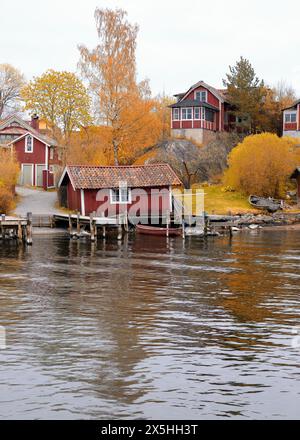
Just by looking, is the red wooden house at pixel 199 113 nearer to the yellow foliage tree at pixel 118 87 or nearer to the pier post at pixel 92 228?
the yellow foliage tree at pixel 118 87

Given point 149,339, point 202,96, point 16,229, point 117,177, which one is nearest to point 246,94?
point 202,96

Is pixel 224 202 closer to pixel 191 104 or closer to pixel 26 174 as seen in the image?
pixel 191 104

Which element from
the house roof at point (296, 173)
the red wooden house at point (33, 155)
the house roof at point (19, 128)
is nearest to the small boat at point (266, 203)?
the house roof at point (296, 173)

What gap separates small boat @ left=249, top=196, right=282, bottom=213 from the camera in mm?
62963

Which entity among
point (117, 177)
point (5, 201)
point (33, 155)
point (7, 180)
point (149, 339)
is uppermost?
point (33, 155)

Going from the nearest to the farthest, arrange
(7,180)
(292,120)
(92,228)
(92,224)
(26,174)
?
(92,228) → (92,224) → (7,180) → (26,174) → (292,120)

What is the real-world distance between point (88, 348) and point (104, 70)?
157 feet

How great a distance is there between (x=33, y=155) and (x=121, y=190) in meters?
21.2

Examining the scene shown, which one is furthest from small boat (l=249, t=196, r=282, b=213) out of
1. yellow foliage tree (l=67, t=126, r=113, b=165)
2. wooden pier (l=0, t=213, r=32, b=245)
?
wooden pier (l=0, t=213, r=32, b=245)

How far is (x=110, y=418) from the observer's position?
13.6 meters

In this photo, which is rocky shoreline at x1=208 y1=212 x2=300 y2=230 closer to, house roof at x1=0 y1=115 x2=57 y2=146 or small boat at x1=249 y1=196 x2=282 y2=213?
small boat at x1=249 y1=196 x2=282 y2=213

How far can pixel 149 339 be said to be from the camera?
1927 centimetres

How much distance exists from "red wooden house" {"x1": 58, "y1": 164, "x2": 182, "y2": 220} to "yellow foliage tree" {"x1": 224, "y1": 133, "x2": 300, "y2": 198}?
12401mm

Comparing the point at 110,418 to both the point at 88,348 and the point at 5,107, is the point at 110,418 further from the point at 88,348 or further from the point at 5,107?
the point at 5,107
